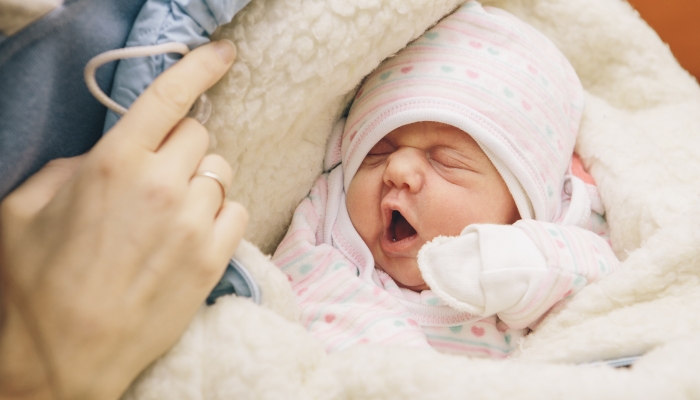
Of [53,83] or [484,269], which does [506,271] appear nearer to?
[484,269]

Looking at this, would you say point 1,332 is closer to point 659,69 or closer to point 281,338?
point 281,338

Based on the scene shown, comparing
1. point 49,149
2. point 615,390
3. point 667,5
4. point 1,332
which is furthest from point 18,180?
point 667,5

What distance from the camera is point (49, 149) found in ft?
2.00

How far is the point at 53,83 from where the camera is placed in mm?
587

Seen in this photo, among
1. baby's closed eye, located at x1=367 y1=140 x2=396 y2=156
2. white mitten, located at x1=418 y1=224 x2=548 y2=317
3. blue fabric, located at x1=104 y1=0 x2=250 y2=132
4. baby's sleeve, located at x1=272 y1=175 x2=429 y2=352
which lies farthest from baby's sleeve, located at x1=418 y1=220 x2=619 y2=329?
blue fabric, located at x1=104 y1=0 x2=250 y2=132

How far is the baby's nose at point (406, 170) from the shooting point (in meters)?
0.91

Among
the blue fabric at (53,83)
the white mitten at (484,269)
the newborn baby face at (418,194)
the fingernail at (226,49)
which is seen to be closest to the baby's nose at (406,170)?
the newborn baby face at (418,194)

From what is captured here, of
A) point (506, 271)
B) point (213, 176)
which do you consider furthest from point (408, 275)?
point (213, 176)

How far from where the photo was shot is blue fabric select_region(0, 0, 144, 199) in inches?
21.8

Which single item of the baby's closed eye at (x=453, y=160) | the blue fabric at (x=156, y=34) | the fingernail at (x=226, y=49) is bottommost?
the baby's closed eye at (x=453, y=160)

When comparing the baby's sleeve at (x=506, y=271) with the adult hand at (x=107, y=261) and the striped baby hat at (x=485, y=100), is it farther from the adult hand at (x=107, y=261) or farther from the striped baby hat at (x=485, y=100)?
the adult hand at (x=107, y=261)

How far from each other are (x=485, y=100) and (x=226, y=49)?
49cm

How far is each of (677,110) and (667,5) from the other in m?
0.31

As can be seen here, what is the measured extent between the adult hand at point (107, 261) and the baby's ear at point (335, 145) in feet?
1.72
